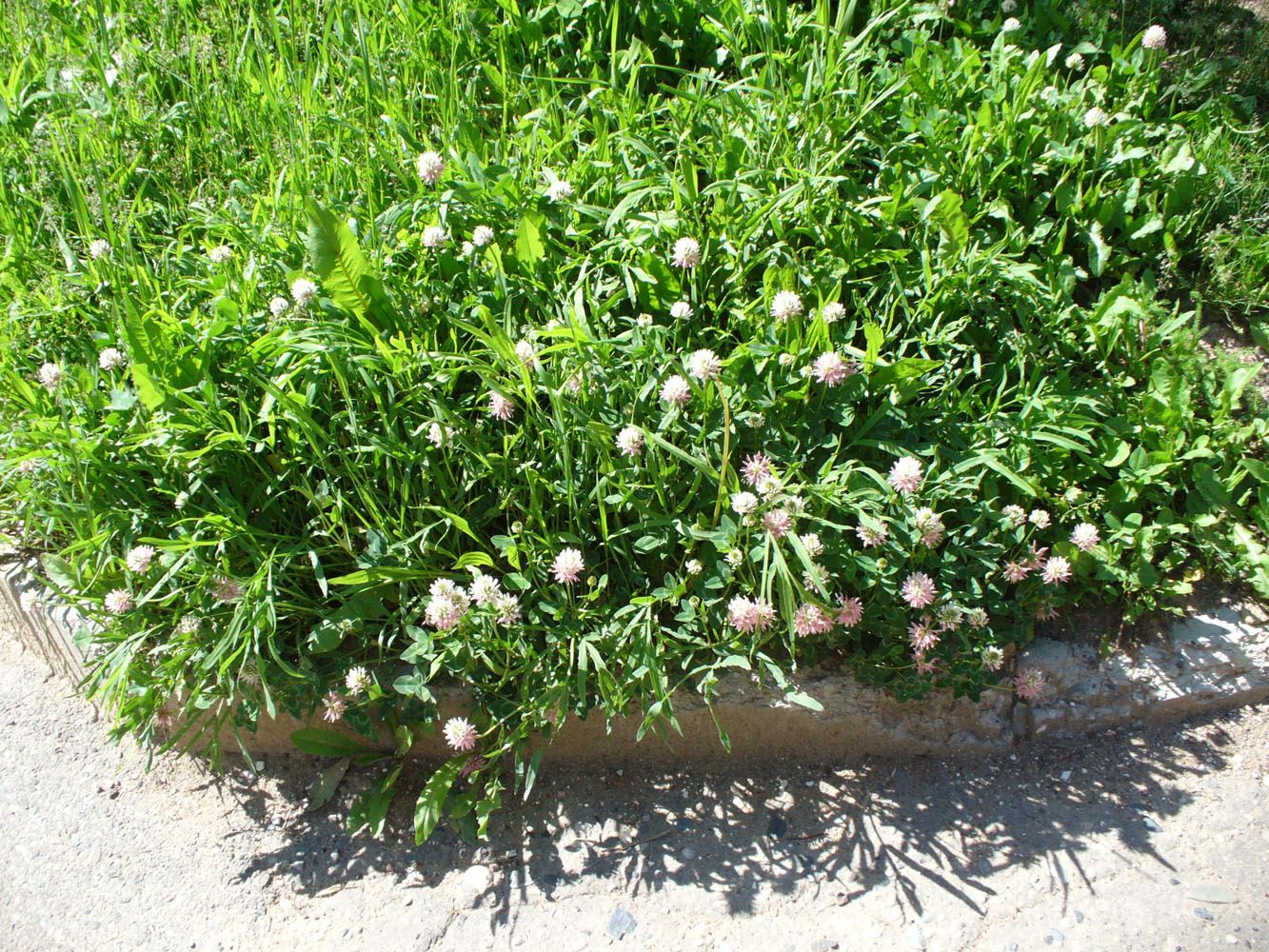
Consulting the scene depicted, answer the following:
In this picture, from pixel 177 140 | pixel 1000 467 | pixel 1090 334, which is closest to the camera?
pixel 1000 467

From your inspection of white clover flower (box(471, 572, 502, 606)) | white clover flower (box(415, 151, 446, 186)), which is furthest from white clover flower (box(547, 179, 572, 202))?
white clover flower (box(471, 572, 502, 606))

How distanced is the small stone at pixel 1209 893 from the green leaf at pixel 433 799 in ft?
5.70

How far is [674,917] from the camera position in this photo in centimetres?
237

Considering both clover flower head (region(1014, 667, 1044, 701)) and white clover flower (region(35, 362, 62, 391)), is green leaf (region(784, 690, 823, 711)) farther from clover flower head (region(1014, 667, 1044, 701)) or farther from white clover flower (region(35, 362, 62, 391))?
white clover flower (region(35, 362, 62, 391))

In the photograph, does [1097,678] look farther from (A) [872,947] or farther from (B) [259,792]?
(B) [259,792]

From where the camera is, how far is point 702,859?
2.48 metres

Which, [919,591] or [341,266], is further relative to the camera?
[341,266]

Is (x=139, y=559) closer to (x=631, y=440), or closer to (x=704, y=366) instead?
(x=631, y=440)

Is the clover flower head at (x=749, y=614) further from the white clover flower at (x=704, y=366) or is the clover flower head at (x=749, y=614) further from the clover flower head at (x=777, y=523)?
the white clover flower at (x=704, y=366)

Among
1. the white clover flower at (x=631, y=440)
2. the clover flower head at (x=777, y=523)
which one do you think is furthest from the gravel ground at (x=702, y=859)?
the white clover flower at (x=631, y=440)

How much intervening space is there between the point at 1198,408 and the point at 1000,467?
834mm

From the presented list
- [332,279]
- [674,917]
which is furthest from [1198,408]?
[332,279]

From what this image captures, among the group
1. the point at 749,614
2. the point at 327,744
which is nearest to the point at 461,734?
the point at 327,744

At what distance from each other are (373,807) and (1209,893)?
1.98 metres
